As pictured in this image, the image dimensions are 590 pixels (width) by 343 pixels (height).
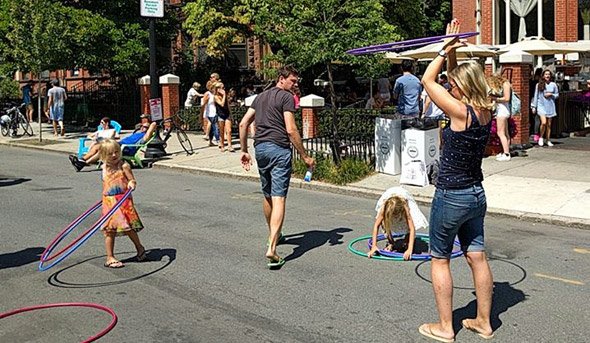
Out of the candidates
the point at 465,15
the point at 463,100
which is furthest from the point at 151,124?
the point at 465,15

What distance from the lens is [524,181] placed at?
11938mm

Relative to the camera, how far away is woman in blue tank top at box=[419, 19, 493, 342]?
4.93 metres

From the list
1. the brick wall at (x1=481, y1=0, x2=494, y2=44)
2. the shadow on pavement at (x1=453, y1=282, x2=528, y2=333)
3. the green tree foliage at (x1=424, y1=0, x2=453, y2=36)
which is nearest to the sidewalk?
the shadow on pavement at (x1=453, y1=282, x2=528, y2=333)

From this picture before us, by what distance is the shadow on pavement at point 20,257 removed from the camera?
752cm

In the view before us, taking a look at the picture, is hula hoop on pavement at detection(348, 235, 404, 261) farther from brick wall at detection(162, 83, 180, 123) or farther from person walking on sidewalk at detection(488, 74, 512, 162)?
brick wall at detection(162, 83, 180, 123)

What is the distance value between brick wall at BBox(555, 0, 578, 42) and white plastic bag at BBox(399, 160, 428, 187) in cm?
1446

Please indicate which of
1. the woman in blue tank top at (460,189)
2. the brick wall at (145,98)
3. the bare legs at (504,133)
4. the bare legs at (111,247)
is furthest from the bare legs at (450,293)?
the brick wall at (145,98)

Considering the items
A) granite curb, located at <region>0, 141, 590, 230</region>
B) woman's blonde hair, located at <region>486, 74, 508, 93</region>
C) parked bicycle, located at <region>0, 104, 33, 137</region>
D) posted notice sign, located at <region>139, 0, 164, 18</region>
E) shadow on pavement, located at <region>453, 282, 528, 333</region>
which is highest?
posted notice sign, located at <region>139, 0, 164, 18</region>

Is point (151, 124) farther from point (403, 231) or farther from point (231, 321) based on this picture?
point (231, 321)

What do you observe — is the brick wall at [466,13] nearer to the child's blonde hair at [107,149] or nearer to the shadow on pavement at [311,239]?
the shadow on pavement at [311,239]

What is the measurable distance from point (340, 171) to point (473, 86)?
26.0 feet

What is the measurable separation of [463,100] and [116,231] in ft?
12.6

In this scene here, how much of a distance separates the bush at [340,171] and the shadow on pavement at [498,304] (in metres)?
6.29

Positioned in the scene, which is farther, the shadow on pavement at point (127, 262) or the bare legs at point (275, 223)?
the bare legs at point (275, 223)
